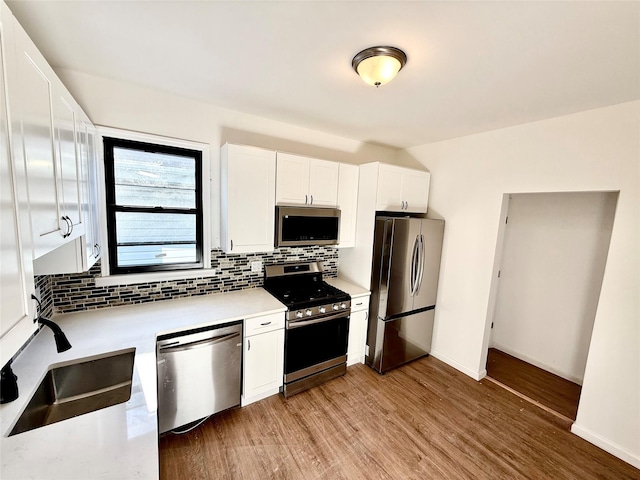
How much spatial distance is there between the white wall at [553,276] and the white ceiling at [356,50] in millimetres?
1287

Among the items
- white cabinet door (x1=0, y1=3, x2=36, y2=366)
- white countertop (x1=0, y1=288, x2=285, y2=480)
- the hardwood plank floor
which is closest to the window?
white countertop (x1=0, y1=288, x2=285, y2=480)

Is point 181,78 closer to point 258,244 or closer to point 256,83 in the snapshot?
point 256,83

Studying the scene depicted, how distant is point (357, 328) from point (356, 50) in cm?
259

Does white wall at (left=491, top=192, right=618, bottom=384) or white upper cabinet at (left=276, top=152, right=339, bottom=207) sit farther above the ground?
white upper cabinet at (left=276, top=152, right=339, bottom=207)

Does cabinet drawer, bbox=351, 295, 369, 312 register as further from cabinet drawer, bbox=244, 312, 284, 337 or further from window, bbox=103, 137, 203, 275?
window, bbox=103, 137, 203, 275

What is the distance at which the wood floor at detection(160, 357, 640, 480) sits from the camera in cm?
190

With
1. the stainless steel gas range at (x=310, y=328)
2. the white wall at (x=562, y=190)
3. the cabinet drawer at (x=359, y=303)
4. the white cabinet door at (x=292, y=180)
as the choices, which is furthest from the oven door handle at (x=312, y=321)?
the white wall at (x=562, y=190)

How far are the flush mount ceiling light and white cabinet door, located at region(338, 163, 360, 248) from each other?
1403 millimetres

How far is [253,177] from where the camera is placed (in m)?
2.49

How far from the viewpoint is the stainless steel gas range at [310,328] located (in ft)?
8.30

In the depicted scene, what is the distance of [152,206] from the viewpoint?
239cm

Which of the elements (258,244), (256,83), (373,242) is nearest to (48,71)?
(256,83)

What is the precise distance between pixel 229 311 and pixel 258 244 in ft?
2.20

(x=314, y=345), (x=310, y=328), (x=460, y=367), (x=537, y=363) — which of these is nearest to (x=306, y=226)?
(x=310, y=328)
